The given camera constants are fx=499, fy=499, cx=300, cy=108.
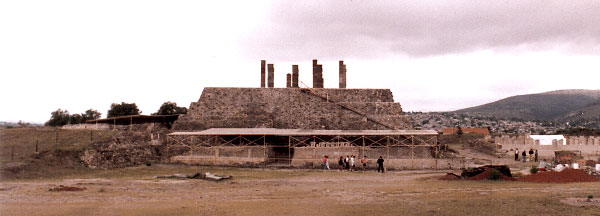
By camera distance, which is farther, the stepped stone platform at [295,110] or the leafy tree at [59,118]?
the leafy tree at [59,118]

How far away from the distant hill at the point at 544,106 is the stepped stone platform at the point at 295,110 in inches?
4578

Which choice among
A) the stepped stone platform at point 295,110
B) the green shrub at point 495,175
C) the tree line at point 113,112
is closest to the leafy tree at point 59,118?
the tree line at point 113,112

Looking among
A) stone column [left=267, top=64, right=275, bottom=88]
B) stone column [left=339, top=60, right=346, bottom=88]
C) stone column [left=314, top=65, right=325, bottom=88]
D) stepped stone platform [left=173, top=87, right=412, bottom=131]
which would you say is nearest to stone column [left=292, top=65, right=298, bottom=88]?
stepped stone platform [left=173, top=87, right=412, bottom=131]

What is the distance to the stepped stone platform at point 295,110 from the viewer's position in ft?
120

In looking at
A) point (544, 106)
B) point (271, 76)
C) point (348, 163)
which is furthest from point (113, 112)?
point (544, 106)

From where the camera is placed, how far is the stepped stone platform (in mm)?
36625

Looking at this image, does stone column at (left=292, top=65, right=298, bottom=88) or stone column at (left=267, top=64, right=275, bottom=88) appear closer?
stone column at (left=267, top=64, right=275, bottom=88)

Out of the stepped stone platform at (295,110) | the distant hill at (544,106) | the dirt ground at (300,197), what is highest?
the distant hill at (544,106)

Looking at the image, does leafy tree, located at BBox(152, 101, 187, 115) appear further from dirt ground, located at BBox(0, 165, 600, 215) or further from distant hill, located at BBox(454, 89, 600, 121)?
distant hill, located at BBox(454, 89, 600, 121)

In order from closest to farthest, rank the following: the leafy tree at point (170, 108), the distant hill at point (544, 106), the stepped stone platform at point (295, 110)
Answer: the stepped stone platform at point (295, 110) → the leafy tree at point (170, 108) → the distant hill at point (544, 106)

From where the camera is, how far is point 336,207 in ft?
46.0

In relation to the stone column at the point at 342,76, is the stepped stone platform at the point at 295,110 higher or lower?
lower

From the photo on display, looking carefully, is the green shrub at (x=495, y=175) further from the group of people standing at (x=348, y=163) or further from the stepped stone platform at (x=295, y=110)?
the stepped stone platform at (x=295, y=110)

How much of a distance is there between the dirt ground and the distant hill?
13530 cm
